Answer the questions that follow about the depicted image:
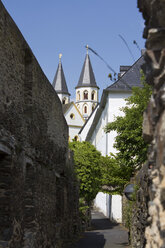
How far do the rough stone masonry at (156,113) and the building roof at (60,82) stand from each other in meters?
88.6

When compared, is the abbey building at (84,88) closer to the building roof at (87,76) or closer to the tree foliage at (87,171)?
the building roof at (87,76)

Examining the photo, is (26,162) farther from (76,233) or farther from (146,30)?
(76,233)

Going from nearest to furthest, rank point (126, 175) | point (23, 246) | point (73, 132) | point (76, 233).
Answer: point (23, 246)
point (76, 233)
point (126, 175)
point (73, 132)

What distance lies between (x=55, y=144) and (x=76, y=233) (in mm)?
6065

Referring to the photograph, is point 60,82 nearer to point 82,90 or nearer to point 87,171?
point 82,90

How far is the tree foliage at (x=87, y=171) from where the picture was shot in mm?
25188

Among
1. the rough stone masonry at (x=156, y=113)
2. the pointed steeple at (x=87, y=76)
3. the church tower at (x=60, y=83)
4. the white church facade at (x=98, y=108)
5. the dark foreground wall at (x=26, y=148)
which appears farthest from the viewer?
the church tower at (x=60, y=83)

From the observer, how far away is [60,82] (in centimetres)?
9169

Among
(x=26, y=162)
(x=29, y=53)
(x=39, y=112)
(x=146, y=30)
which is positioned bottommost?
(x=26, y=162)

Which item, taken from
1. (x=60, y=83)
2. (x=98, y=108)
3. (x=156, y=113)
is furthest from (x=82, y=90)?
(x=156, y=113)

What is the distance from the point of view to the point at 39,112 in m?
10.6

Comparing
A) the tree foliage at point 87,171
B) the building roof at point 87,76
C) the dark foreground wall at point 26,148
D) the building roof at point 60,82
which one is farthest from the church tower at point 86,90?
the dark foreground wall at point 26,148

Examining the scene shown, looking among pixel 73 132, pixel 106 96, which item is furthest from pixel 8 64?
pixel 73 132

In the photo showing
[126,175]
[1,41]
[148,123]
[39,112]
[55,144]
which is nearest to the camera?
[148,123]
